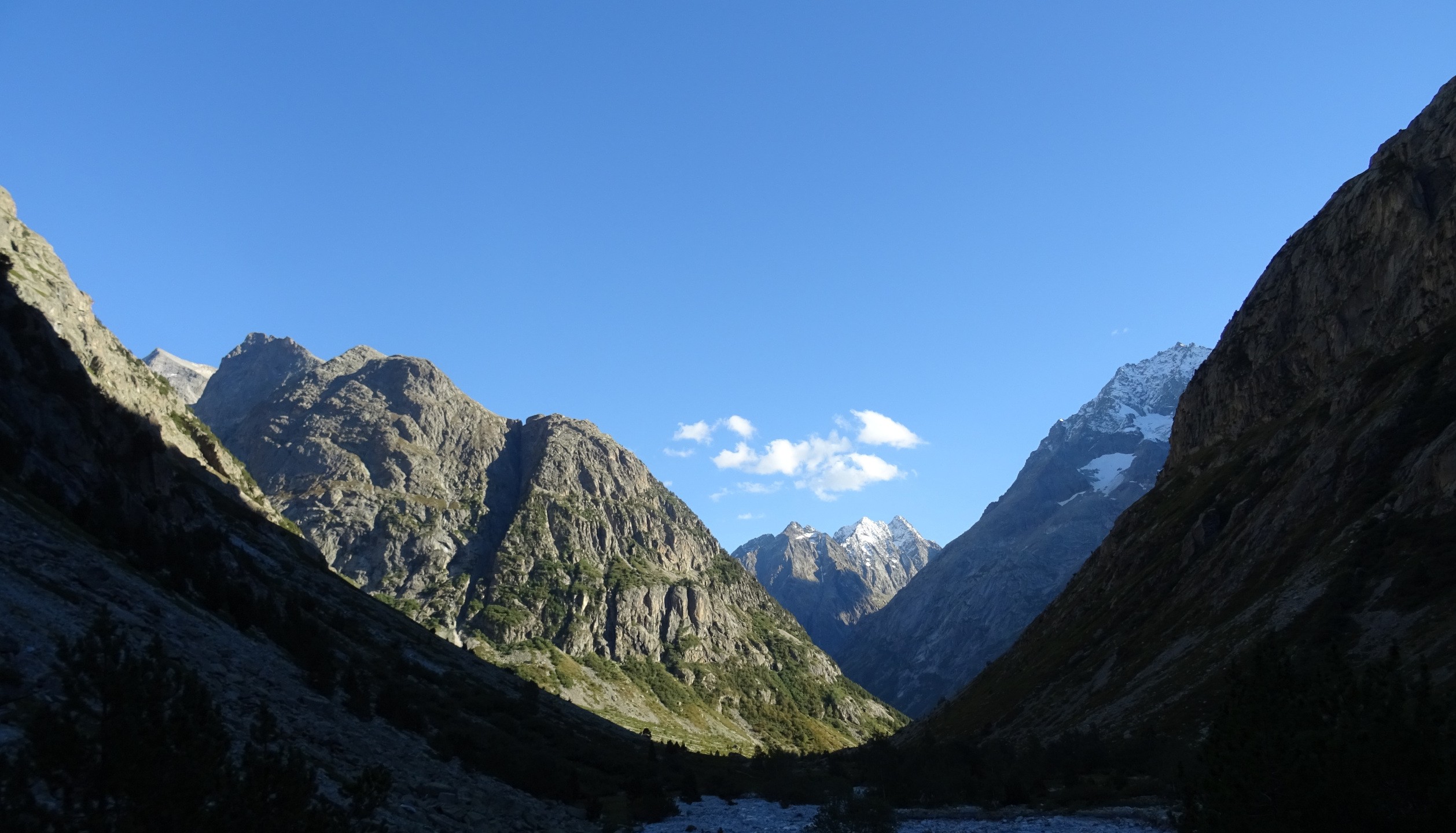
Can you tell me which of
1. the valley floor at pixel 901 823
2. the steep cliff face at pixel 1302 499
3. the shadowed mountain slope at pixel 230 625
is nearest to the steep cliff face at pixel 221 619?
the shadowed mountain slope at pixel 230 625

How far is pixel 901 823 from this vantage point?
36.8 metres

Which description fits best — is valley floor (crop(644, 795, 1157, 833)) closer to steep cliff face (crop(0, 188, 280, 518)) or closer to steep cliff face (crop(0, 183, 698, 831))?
steep cliff face (crop(0, 183, 698, 831))

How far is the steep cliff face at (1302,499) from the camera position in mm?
53250

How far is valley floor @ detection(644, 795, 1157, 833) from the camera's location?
Result: 103 ft

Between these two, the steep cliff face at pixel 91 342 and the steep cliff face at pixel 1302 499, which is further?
the steep cliff face at pixel 91 342

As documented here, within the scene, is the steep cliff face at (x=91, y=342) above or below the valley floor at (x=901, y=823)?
above

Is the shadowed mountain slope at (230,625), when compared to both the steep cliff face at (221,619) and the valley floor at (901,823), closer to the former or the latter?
the steep cliff face at (221,619)

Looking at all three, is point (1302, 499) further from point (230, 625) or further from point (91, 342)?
point (91, 342)

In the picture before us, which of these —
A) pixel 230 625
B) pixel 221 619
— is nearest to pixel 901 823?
pixel 230 625

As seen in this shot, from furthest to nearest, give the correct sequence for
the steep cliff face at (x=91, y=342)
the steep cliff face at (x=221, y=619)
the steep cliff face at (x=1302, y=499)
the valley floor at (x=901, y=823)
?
the steep cliff face at (x=91, y=342)
the steep cliff face at (x=1302, y=499)
the valley floor at (x=901, y=823)
the steep cliff face at (x=221, y=619)

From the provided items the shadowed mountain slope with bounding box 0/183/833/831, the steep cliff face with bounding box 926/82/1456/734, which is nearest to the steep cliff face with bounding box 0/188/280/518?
the shadowed mountain slope with bounding box 0/183/833/831

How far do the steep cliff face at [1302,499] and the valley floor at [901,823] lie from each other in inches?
732

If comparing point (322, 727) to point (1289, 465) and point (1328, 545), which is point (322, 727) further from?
point (1289, 465)

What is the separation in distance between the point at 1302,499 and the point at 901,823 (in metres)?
59.9
